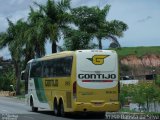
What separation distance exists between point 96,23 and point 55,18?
13.1 ft

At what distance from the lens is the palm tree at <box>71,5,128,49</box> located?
4972 cm

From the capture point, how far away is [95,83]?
26.4 meters

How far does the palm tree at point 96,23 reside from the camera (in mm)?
49719

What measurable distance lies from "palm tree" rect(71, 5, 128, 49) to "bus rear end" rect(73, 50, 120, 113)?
22779mm

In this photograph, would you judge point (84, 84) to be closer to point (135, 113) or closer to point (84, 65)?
point (84, 65)

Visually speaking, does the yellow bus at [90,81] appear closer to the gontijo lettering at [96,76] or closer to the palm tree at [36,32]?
the gontijo lettering at [96,76]

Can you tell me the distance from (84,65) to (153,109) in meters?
5.88

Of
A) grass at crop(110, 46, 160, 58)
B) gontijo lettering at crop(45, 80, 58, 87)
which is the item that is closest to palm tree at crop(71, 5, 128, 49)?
gontijo lettering at crop(45, 80, 58, 87)

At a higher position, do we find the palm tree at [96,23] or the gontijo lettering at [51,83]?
the palm tree at [96,23]

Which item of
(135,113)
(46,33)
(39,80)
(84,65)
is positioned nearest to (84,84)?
(84,65)

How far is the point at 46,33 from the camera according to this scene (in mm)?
49781

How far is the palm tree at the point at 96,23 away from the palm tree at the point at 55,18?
98cm

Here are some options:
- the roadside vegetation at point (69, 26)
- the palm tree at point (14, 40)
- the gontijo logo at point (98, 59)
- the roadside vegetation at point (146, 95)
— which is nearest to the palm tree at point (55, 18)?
the roadside vegetation at point (69, 26)

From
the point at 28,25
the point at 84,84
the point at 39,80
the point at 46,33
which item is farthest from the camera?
the point at 28,25
